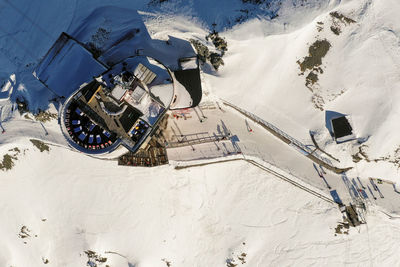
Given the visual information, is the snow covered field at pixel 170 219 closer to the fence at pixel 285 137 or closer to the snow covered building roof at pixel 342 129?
the fence at pixel 285 137

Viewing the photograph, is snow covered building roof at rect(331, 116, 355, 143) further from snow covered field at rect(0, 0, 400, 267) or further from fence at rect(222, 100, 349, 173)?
fence at rect(222, 100, 349, 173)

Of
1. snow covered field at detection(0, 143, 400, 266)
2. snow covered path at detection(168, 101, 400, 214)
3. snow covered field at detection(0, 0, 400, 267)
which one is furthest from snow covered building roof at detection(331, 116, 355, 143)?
snow covered field at detection(0, 143, 400, 266)

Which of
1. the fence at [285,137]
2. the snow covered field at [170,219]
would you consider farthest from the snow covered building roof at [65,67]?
the fence at [285,137]

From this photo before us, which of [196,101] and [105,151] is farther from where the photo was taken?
[196,101]

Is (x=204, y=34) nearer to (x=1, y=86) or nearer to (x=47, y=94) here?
(x=47, y=94)

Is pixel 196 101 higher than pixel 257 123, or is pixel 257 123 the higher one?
pixel 196 101

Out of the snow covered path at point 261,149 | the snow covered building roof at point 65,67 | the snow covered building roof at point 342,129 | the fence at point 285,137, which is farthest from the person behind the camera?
the snow covered path at point 261,149

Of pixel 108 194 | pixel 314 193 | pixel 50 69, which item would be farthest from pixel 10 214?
pixel 314 193

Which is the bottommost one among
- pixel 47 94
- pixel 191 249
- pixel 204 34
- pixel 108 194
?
pixel 191 249

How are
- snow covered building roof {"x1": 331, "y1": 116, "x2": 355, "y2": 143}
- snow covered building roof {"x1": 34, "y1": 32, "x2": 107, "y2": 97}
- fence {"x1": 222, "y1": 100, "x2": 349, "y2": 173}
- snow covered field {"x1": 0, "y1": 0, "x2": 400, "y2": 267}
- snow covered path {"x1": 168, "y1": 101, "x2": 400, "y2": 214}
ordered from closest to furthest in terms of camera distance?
snow covered field {"x1": 0, "y1": 0, "x2": 400, "y2": 267}
snow covered building roof {"x1": 34, "y1": 32, "x2": 107, "y2": 97}
snow covered building roof {"x1": 331, "y1": 116, "x2": 355, "y2": 143}
fence {"x1": 222, "y1": 100, "x2": 349, "y2": 173}
snow covered path {"x1": 168, "y1": 101, "x2": 400, "y2": 214}
